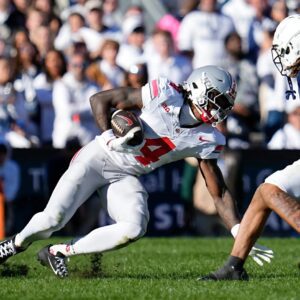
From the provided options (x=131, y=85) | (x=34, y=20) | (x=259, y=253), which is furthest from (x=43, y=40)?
(x=259, y=253)

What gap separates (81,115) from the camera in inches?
475

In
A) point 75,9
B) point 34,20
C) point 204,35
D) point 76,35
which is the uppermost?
point 75,9

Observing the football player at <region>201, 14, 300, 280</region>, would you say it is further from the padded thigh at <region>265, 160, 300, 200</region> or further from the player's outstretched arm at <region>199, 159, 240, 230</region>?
the player's outstretched arm at <region>199, 159, 240, 230</region>

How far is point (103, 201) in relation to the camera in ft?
23.4

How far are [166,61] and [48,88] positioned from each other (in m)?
1.51

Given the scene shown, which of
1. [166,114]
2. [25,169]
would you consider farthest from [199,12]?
[166,114]

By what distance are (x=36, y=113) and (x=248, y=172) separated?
8.73 ft

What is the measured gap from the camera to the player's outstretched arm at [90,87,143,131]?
6980mm

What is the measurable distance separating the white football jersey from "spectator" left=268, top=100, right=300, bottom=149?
5.53 m

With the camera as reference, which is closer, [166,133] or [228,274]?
[228,274]

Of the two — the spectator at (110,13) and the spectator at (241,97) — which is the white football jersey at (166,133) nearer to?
the spectator at (241,97)

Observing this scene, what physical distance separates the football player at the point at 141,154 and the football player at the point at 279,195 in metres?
0.37

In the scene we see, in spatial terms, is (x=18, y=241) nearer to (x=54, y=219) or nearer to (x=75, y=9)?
(x=54, y=219)

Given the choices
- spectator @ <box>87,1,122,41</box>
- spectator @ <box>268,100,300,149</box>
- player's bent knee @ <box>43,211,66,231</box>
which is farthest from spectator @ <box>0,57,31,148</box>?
player's bent knee @ <box>43,211,66,231</box>
